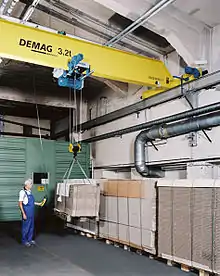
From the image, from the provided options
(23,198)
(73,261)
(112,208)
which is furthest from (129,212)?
(23,198)

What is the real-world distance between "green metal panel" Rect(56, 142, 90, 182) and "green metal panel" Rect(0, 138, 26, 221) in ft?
3.70

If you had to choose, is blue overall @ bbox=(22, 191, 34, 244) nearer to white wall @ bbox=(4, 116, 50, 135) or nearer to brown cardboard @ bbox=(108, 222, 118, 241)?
brown cardboard @ bbox=(108, 222, 118, 241)

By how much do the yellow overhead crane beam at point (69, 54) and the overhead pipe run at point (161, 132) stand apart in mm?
918

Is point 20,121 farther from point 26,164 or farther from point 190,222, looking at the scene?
point 190,222

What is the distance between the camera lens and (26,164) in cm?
1041

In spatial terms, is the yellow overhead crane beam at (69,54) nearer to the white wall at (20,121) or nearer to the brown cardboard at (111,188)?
the brown cardboard at (111,188)

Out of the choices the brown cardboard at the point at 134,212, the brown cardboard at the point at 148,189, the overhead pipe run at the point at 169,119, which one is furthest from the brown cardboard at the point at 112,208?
the overhead pipe run at the point at 169,119

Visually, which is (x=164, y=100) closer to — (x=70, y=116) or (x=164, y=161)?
(x=164, y=161)

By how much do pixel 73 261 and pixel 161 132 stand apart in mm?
3223

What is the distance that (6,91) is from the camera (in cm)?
1018

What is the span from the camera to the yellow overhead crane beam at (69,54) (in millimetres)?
5016

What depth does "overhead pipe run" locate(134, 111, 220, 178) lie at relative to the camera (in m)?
6.11

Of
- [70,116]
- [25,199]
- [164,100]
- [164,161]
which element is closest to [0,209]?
[25,199]

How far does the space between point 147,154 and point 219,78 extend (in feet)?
9.32
